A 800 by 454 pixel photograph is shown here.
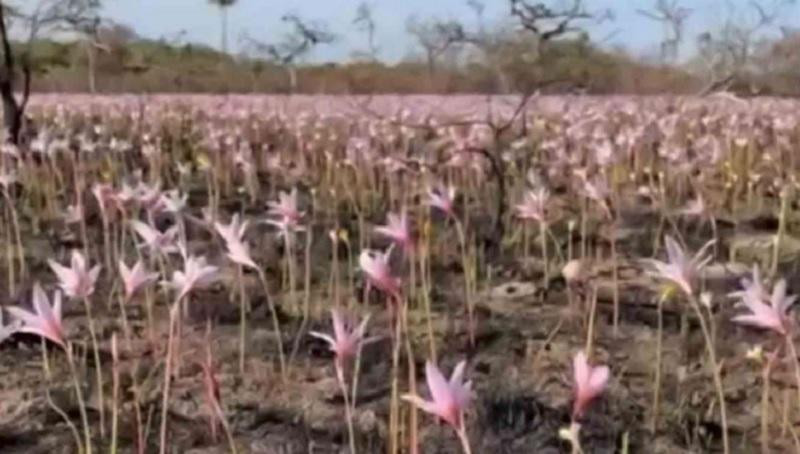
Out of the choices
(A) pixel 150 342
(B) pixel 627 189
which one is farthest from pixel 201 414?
(B) pixel 627 189

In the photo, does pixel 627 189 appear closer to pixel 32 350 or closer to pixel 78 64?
pixel 32 350

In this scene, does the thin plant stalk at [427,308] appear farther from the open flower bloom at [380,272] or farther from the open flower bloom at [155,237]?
the open flower bloom at [380,272]

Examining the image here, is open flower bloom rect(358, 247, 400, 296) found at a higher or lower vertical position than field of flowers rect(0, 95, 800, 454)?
higher

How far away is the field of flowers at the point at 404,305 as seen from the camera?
9.55 feet

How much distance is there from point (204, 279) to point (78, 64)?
21774 millimetres

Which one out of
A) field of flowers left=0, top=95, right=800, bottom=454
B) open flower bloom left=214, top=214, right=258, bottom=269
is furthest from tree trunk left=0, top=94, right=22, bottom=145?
open flower bloom left=214, top=214, right=258, bottom=269

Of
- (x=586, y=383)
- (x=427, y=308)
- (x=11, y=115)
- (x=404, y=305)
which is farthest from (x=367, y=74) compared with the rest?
(x=586, y=383)

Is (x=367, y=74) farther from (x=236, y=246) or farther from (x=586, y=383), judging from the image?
(x=586, y=383)

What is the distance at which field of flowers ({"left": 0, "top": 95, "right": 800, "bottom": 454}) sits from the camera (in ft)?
9.55

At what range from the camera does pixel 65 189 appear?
7.21 metres

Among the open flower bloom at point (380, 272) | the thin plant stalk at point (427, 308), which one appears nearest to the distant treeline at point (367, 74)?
the thin plant stalk at point (427, 308)

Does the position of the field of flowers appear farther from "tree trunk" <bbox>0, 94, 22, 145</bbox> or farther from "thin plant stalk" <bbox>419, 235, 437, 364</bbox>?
"tree trunk" <bbox>0, 94, 22, 145</bbox>

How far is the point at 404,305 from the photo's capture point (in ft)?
10.4

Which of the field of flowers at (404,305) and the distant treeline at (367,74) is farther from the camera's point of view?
the distant treeline at (367,74)
